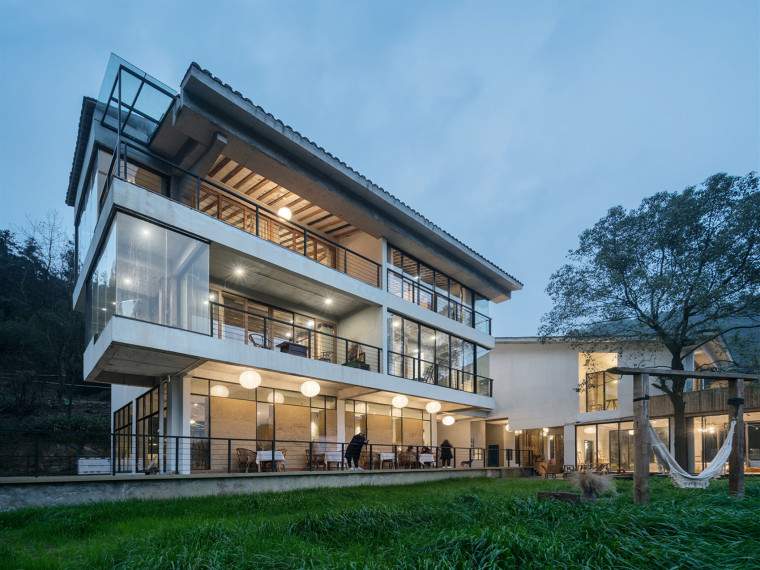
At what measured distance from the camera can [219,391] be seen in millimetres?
16016

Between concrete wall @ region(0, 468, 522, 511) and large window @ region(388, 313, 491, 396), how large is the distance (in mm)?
4932

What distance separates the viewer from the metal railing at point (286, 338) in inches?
629

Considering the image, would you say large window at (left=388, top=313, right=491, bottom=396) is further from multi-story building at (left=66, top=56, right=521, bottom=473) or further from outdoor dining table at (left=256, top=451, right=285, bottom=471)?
outdoor dining table at (left=256, top=451, right=285, bottom=471)

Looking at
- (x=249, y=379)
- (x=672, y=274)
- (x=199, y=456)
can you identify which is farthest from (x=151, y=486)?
(x=672, y=274)

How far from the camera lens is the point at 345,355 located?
19.9m

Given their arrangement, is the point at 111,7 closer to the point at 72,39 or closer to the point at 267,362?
the point at 72,39

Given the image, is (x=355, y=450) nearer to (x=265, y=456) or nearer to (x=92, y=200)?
(x=265, y=456)

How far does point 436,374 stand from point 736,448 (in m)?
12.8

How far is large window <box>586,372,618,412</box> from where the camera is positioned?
24.9 metres

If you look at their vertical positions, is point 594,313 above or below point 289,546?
above

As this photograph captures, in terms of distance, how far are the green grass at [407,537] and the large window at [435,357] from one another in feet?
35.7

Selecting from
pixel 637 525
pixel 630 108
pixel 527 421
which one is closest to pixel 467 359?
pixel 527 421

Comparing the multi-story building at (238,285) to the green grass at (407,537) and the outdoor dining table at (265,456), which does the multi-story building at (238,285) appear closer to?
the outdoor dining table at (265,456)

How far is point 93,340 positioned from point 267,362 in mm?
4274
